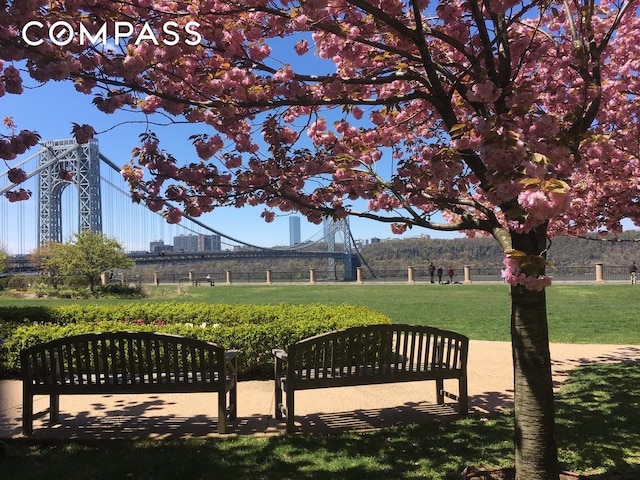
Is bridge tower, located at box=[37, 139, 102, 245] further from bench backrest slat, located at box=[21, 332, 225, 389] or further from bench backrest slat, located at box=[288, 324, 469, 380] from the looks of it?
bench backrest slat, located at box=[288, 324, 469, 380]

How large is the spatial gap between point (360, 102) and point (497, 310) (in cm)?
1169

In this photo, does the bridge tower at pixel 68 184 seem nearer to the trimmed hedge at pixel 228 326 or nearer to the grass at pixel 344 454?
the trimmed hedge at pixel 228 326

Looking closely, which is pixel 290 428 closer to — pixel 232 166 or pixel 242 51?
pixel 232 166

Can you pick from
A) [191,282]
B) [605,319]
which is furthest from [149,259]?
[605,319]

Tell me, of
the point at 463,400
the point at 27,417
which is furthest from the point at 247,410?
the point at 463,400

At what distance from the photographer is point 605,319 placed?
1142cm

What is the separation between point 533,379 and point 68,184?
51.5 m

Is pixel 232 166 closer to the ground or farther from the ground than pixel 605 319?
farther from the ground

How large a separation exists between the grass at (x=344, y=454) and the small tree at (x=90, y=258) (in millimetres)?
25840

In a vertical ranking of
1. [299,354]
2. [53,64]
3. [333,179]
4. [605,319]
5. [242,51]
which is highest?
[242,51]

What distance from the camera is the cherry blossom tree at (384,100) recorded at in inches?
105

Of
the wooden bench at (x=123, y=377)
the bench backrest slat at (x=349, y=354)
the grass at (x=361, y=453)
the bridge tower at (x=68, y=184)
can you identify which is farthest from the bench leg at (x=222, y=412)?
the bridge tower at (x=68, y=184)

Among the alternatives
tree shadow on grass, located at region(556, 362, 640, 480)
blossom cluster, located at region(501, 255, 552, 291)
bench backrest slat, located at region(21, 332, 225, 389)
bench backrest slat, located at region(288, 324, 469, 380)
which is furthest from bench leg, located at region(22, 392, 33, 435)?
tree shadow on grass, located at region(556, 362, 640, 480)

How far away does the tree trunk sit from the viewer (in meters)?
2.78
